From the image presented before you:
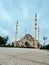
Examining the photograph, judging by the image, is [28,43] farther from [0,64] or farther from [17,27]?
[0,64]

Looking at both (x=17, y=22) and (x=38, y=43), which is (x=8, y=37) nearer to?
(x=17, y=22)

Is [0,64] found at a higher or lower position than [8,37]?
lower

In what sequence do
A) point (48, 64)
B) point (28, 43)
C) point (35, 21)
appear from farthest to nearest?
point (28, 43) → point (35, 21) → point (48, 64)

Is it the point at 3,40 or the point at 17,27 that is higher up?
A: the point at 17,27

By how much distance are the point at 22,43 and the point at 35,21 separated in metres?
17.2

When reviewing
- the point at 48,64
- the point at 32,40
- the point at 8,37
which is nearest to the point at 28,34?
the point at 32,40

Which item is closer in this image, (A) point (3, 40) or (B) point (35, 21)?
(B) point (35, 21)

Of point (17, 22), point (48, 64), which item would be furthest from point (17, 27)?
point (48, 64)

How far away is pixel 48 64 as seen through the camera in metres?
12.0

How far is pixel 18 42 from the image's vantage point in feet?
281

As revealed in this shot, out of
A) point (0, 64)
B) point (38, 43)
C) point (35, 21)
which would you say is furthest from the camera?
point (38, 43)

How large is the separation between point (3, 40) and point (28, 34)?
44.9 ft

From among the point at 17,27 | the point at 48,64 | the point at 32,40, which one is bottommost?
the point at 48,64

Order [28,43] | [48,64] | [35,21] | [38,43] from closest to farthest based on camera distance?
[48,64]
[35,21]
[38,43]
[28,43]
